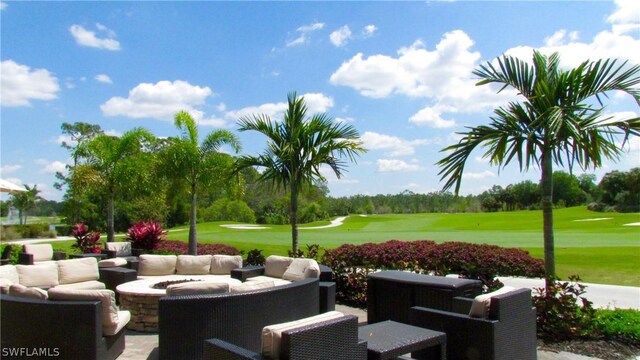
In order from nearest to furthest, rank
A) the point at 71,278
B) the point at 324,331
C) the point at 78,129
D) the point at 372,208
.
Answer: the point at 324,331 → the point at 71,278 → the point at 78,129 → the point at 372,208

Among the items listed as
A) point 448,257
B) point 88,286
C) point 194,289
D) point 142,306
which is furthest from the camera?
point 448,257

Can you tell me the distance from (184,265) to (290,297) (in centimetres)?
379

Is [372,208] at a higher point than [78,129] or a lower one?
lower

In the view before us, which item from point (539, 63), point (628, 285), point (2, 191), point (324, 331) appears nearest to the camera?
point (324, 331)

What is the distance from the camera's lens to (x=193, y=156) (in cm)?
1297

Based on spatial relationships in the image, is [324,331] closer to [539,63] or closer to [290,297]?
[290,297]

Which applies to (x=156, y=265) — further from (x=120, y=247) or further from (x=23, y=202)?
(x=23, y=202)

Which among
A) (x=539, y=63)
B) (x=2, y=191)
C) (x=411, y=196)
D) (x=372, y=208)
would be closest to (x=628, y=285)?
(x=539, y=63)

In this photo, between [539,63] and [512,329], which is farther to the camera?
[539,63]

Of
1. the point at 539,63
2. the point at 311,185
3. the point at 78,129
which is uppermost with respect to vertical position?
the point at 78,129

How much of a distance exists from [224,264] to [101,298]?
3.91 m

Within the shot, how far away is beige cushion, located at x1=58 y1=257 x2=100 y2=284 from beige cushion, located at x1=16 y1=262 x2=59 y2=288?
0.32 feet

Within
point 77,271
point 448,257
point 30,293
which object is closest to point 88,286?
point 77,271

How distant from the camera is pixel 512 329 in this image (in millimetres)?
4285
